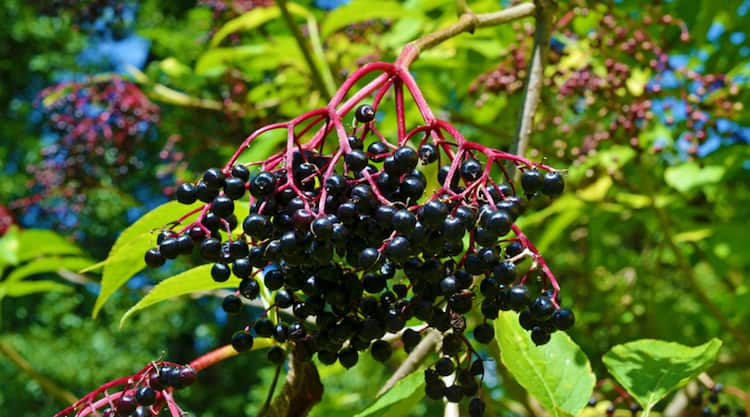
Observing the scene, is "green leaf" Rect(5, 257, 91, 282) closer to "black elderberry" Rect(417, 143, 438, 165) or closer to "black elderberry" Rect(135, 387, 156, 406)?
"black elderberry" Rect(135, 387, 156, 406)

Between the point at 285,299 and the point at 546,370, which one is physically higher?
the point at 285,299

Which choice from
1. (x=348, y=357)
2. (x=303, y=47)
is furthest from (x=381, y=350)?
(x=303, y=47)

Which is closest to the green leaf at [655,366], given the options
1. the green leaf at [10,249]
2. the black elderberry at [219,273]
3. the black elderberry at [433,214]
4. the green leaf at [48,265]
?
the black elderberry at [433,214]

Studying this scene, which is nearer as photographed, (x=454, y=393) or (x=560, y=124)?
(x=454, y=393)

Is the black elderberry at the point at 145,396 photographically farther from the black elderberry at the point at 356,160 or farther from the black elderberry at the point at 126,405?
the black elderberry at the point at 356,160

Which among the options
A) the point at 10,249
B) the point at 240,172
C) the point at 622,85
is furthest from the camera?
the point at 10,249

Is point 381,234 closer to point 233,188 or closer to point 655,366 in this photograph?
point 233,188

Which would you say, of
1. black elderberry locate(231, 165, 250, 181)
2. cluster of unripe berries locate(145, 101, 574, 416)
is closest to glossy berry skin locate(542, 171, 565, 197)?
cluster of unripe berries locate(145, 101, 574, 416)
